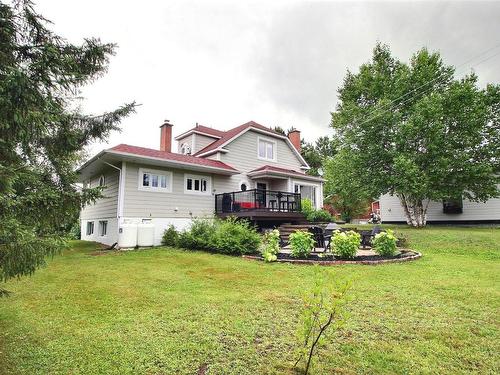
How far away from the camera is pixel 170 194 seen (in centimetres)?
1389

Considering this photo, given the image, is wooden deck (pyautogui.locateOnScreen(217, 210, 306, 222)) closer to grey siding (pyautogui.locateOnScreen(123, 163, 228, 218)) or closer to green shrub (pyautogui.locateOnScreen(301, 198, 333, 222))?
green shrub (pyautogui.locateOnScreen(301, 198, 333, 222))

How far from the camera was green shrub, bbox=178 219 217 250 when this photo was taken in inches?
435

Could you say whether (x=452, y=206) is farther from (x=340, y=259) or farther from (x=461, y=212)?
(x=340, y=259)

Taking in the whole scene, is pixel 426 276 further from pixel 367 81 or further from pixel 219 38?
pixel 367 81

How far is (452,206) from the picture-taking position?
19719 mm

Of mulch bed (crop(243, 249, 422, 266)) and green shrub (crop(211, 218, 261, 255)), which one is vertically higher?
green shrub (crop(211, 218, 261, 255))

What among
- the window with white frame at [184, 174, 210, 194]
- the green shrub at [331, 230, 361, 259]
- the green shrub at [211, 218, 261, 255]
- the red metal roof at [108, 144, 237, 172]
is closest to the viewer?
the green shrub at [331, 230, 361, 259]

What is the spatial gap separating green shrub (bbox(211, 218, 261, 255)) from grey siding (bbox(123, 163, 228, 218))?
4.12 m

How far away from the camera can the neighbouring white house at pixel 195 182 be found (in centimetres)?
1280

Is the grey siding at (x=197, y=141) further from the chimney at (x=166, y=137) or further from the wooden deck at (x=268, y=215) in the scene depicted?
the wooden deck at (x=268, y=215)

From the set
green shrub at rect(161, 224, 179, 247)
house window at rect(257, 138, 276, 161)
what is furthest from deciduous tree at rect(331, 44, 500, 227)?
green shrub at rect(161, 224, 179, 247)

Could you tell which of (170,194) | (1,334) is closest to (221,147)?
(170,194)

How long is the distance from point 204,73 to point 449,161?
13.4 m

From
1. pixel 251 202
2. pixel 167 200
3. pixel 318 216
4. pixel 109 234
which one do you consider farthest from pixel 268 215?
pixel 109 234
